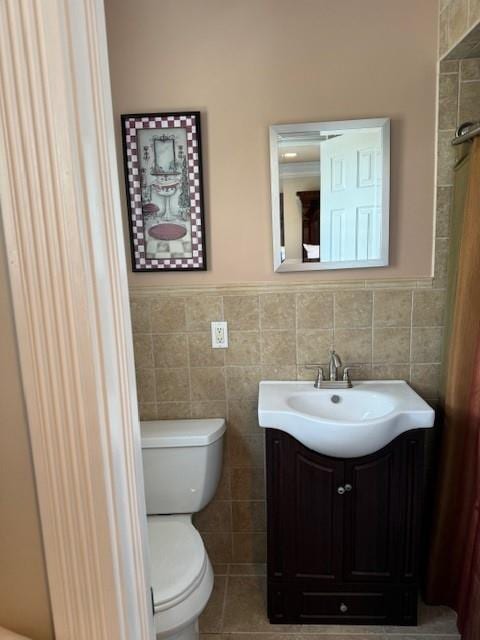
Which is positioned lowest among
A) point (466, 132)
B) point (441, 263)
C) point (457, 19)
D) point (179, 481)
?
point (179, 481)

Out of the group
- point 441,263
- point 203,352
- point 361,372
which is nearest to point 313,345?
point 361,372

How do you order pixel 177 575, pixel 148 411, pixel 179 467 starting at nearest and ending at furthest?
pixel 177 575
pixel 179 467
pixel 148 411

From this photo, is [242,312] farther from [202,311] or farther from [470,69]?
[470,69]

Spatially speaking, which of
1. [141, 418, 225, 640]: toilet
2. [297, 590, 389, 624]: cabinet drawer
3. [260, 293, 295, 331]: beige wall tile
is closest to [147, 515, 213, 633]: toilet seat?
[141, 418, 225, 640]: toilet

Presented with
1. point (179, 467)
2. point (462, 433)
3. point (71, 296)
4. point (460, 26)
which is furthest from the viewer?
point (179, 467)

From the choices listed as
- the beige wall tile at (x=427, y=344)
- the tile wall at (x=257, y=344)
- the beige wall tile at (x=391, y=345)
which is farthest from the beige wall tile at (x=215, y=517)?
the beige wall tile at (x=427, y=344)

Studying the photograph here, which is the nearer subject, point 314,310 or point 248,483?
point 314,310

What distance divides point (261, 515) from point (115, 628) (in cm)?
153

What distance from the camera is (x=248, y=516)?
6.52 feet

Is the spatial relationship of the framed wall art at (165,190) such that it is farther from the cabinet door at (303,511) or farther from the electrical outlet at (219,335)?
the cabinet door at (303,511)

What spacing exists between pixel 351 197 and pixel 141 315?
1019 millimetres

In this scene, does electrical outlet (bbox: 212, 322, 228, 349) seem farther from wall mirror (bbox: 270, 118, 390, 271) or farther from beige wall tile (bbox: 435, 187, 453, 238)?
beige wall tile (bbox: 435, 187, 453, 238)

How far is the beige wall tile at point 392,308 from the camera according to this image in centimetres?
180

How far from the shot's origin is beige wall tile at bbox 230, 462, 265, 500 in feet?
6.40
